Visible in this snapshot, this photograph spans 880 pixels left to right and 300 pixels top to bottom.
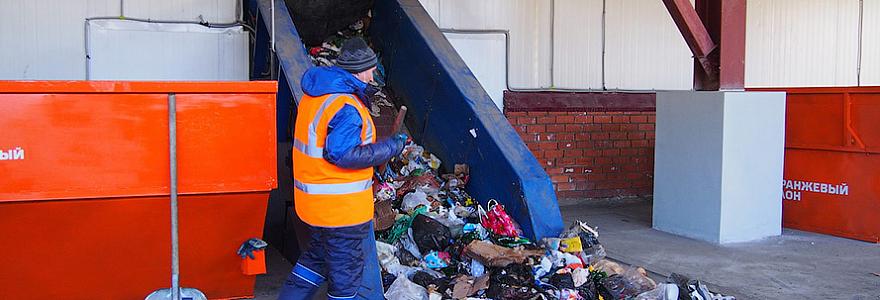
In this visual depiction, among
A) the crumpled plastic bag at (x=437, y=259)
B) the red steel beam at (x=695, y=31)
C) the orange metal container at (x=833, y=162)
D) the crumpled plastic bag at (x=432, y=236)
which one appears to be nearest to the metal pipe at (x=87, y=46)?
the crumpled plastic bag at (x=432, y=236)

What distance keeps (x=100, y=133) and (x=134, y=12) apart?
390cm

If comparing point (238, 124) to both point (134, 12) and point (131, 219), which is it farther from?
point (134, 12)

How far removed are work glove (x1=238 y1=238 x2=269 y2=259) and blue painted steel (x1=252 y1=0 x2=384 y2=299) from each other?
591 millimetres

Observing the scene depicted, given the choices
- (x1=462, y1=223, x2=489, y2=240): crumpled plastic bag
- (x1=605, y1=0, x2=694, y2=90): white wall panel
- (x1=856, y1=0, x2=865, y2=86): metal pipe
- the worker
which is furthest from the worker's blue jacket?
(x1=856, y1=0, x2=865, y2=86): metal pipe

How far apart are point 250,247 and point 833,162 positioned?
5369 millimetres

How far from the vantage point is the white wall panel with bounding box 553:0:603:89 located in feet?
30.5

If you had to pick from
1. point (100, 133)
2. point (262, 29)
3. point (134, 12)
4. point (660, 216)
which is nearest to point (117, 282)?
point (100, 133)

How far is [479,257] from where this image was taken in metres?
4.99

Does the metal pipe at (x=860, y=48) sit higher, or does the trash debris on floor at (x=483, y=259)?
the metal pipe at (x=860, y=48)

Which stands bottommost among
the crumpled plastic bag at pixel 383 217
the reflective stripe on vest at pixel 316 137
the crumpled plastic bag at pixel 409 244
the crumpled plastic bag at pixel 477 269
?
the crumpled plastic bag at pixel 477 269

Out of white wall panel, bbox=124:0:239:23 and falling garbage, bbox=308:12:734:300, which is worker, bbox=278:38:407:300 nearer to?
falling garbage, bbox=308:12:734:300

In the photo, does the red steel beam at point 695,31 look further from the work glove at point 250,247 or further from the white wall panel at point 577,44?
the work glove at point 250,247

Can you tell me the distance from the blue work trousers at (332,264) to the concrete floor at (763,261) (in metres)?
2.61

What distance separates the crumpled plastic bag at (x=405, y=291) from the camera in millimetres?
4762
